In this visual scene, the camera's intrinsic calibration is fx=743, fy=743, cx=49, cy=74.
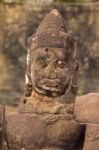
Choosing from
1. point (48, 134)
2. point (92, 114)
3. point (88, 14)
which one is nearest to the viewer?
point (48, 134)

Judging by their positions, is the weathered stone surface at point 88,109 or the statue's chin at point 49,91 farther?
the weathered stone surface at point 88,109

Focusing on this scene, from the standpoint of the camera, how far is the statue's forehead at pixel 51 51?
5891 millimetres

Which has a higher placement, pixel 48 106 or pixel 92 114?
pixel 48 106

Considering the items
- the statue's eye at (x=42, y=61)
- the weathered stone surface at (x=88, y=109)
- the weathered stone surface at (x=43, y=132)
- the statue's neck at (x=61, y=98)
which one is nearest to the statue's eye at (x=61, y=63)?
the statue's eye at (x=42, y=61)

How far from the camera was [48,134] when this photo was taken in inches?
229

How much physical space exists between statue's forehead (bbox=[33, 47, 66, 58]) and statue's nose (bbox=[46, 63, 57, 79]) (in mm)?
95

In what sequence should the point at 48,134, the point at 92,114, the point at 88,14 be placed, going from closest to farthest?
the point at 48,134, the point at 92,114, the point at 88,14

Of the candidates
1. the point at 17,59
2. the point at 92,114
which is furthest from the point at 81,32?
the point at 92,114

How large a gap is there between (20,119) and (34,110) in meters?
0.13

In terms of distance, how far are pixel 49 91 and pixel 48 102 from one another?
0.30 feet

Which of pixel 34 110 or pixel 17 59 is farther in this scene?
pixel 17 59

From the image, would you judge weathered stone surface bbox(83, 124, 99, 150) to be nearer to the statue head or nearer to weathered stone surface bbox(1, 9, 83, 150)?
weathered stone surface bbox(1, 9, 83, 150)

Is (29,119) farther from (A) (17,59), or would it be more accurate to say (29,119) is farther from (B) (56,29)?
(A) (17,59)

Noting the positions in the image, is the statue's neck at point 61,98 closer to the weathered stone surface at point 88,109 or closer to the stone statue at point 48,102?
the stone statue at point 48,102
